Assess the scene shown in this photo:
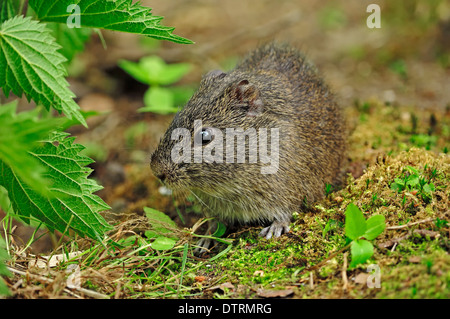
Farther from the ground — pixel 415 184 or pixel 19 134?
pixel 19 134

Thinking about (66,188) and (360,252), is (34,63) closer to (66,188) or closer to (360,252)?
(66,188)

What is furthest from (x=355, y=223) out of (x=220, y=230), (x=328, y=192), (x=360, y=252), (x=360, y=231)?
(x=220, y=230)

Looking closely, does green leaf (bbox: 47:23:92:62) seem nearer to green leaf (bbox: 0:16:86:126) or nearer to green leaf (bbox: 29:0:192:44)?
green leaf (bbox: 29:0:192:44)

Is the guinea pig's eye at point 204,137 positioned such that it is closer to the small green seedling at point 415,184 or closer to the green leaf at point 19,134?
the green leaf at point 19,134

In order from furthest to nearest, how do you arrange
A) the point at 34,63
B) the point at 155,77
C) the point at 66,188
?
the point at 155,77 < the point at 66,188 < the point at 34,63

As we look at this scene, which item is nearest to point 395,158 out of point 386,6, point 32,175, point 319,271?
point 319,271

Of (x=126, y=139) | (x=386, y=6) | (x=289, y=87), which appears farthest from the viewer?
(x=386, y=6)
